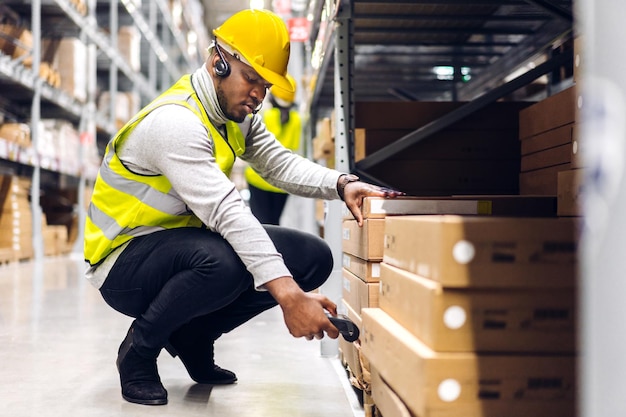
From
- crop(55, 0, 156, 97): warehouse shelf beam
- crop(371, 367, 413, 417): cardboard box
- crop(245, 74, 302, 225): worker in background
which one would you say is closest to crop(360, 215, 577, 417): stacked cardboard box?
crop(371, 367, 413, 417): cardboard box

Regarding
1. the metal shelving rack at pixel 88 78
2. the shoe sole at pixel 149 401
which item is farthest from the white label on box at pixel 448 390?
the metal shelving rack at pixel 88 78

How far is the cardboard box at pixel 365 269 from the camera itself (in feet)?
6.64

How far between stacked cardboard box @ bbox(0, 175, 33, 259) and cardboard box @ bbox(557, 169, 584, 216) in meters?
6.10

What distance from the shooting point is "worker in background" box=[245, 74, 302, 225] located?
5188 millimetres

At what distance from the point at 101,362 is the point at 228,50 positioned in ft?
4.12

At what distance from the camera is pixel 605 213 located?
0.70 meters

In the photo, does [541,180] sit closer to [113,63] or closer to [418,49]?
[418,49]

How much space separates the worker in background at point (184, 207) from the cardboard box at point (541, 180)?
785 millimetres

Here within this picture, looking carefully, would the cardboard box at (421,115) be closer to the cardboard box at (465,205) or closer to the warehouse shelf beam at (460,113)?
the warehouse shelf beam at (460,113)

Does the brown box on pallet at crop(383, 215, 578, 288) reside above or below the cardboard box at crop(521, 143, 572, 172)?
below

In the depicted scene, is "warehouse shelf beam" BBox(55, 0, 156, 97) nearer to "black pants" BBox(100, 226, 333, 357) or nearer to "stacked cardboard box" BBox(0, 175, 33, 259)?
"stacked cardboard box" BBox(0, 175, 33, 259)

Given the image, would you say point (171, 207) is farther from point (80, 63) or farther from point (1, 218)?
point (80, 63)

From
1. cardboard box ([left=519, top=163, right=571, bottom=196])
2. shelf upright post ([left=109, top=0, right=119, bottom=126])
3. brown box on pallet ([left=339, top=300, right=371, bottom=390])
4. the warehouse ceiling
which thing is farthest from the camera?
shelf upright post ([left=109, top=0, right=119, bottom=126])

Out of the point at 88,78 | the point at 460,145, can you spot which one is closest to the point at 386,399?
the point at 460,145
